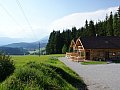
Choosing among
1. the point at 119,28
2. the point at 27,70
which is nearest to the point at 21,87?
the point at 27,70

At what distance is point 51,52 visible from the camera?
107m

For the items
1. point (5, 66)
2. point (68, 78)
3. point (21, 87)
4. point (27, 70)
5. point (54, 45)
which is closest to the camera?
point (21, 87)

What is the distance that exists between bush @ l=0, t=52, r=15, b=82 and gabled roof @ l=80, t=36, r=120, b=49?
3968cm

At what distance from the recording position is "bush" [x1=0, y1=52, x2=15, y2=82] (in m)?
17.6

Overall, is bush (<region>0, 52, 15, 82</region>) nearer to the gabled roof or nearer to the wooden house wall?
the wooden house wall

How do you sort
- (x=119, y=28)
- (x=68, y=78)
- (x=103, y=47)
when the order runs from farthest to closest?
(x=119, y=28) < (x=103, y=47) < (x=68, y=78)

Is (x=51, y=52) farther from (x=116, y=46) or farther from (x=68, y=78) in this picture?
(x=68, y=78)

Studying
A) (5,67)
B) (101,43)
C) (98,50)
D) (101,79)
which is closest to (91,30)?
(101,43)

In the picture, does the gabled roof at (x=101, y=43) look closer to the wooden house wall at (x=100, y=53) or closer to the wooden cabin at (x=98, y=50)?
the wooden cabin at (x=98, y=50)

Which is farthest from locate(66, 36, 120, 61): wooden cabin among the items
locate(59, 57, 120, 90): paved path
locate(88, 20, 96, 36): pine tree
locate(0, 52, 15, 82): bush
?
locate(0, 52, 15, 82): bush

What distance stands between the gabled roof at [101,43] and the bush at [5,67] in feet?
130

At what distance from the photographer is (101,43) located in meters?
59.8

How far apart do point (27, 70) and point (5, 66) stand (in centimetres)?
339

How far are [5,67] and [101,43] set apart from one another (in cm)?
4361
